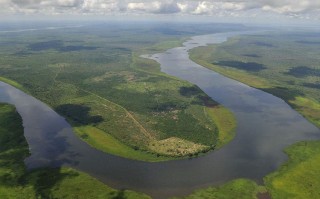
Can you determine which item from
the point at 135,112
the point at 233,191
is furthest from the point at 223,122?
the point at 233,191

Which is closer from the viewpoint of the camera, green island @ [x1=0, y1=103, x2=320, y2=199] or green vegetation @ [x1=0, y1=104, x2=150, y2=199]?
green vegetation @ [x1=0, y1=104, x2=150, y2=199]

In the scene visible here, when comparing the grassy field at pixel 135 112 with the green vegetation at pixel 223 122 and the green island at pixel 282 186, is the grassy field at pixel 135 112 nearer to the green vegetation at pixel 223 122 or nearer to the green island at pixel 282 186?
the green vegetation at pixel 223 122

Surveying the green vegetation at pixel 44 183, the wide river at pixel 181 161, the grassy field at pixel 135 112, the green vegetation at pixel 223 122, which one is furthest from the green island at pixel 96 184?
the green vegetation at pixel 223 122

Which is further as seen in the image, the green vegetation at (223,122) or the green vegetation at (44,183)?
the green vegetation at (223,122)

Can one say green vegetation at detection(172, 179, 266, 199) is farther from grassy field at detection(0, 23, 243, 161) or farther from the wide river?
grassy field at detection(0, 23, 243, 161)

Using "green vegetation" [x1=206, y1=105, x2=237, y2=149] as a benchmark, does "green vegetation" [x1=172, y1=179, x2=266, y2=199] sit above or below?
below

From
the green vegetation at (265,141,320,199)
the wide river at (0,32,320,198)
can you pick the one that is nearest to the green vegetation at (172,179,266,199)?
the wide river at (0,32,320,198)
